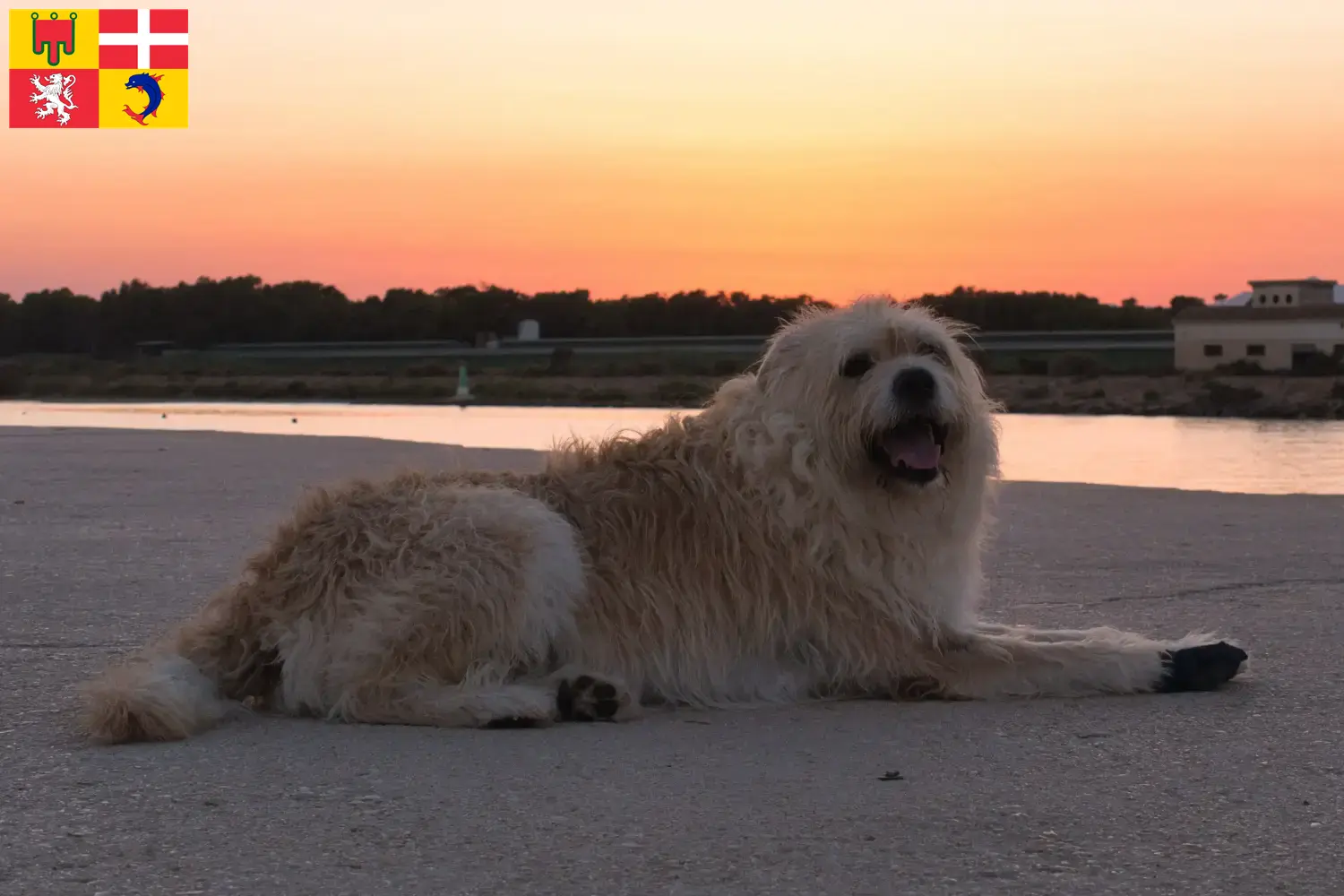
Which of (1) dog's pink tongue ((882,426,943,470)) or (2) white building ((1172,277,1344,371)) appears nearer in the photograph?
(1) dog's pink tongue ((882,426,943,470))

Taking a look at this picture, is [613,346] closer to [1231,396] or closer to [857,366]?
[1231,396]

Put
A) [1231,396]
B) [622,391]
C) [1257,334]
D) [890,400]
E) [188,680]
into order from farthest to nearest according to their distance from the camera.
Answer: [1257,334], [622,391], [1231,396], [890,400], [188,680]

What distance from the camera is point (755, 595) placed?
227 inches

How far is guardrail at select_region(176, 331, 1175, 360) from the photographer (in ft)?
271

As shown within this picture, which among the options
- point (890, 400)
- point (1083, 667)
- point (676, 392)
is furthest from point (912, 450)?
point (676, 392)

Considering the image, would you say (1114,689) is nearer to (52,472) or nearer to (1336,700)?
(1336,700)

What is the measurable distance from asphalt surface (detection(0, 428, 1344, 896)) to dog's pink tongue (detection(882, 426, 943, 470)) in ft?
2.80

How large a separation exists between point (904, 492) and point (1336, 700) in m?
1.59

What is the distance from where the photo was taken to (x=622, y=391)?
7150 centimetres

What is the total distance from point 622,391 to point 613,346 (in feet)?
85.4

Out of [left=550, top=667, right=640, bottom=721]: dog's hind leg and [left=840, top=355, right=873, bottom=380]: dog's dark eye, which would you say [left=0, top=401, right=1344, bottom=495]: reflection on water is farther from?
[left=550, top=667, right=640, bottom=721]: dog's hind leg

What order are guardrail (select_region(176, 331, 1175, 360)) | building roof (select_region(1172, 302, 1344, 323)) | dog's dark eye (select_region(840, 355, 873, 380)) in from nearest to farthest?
1. dog's dark eye (select_region(840, 355, 873, 380))
2. guardrail (select_region(176, 331, 1175, 360))
3. building roof (select_region(1172, 302, 1344, 323))

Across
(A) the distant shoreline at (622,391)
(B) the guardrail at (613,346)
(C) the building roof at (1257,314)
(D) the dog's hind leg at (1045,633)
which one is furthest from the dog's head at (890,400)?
(C) the building roof at (1257,314)

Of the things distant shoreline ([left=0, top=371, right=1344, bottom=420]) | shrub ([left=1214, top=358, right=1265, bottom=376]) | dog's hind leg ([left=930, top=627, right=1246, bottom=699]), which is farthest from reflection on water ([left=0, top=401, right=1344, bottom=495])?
shrub ([left=1214, top=358, right=1265, bottom=376])
